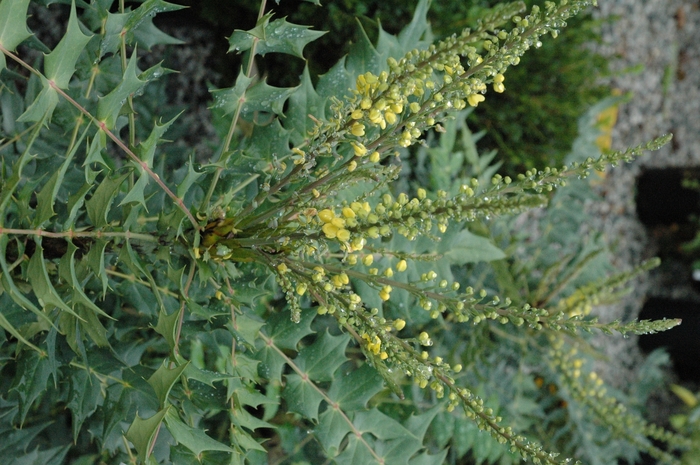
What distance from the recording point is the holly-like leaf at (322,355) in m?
0.98

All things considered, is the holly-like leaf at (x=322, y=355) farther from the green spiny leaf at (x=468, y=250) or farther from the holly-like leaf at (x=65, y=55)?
the holly-like leaf at (x=65, y=55)

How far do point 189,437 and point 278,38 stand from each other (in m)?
0.58

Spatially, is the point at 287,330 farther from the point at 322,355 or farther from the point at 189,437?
the point at 189,437

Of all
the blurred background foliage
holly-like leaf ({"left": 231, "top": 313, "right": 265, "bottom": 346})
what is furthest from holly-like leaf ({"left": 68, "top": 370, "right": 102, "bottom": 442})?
the blurred background foliage

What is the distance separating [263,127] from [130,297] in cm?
36

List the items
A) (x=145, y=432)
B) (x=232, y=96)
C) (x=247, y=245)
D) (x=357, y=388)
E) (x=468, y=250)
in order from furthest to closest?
(x=468, y=250) < (x=357, y=388) < (x=232, y=96) < (x=247, y=245) < (x=145, y=432)

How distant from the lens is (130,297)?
989 mm

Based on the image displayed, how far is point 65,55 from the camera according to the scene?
70 cm

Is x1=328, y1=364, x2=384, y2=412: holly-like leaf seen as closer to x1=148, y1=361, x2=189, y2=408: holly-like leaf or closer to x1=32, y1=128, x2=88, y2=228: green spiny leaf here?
x1=148, y1=361, x2=189, y2=408: holly-like leaf

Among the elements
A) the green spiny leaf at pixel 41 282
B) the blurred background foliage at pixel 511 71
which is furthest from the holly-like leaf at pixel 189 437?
the blurred background foliage at pixel 511 71

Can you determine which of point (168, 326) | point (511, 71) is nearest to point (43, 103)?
point (168, 326)

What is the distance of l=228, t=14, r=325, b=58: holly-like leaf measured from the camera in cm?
85

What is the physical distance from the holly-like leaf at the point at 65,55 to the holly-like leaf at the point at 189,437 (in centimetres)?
42

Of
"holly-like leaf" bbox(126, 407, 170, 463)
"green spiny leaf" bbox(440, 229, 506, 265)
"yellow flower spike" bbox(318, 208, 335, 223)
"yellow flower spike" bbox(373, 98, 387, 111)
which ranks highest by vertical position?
"yellow flower spike" bbox(373, 98, 387, 111)
